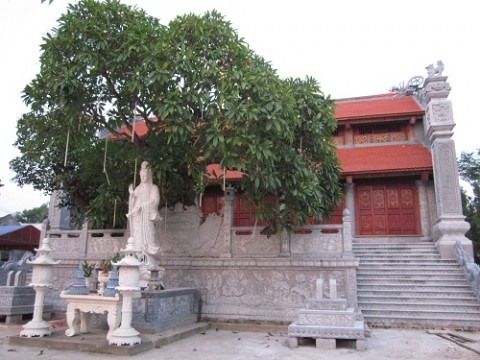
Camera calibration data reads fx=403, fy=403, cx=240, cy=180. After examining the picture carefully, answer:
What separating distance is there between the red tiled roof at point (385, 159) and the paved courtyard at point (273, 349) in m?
6.01

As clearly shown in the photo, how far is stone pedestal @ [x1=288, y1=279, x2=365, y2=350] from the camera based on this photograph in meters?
6.61

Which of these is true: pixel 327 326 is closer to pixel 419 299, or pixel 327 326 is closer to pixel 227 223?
pixel 419 299

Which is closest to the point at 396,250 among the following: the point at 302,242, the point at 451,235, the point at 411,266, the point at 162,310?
the point at 411,266

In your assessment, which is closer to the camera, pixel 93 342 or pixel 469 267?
pixel 93 342

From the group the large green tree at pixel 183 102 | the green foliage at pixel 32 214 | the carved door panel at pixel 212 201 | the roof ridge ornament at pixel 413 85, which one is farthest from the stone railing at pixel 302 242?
the green foliage at pixel 32 214

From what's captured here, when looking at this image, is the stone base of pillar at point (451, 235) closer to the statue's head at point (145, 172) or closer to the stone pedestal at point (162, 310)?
the stone pedestal at point (162, 310)

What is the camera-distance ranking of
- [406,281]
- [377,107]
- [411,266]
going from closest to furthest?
[406,281]
[411,266]
[377,107]

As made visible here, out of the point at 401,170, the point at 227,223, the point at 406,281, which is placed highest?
the point at 401,170

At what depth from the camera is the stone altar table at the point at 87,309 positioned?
6.29 m

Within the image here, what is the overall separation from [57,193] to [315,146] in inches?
388

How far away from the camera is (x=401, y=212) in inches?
537

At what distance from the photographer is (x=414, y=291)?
30.9 ft

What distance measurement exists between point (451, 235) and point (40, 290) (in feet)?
33.0

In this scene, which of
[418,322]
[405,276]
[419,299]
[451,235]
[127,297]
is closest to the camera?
[127,297]
